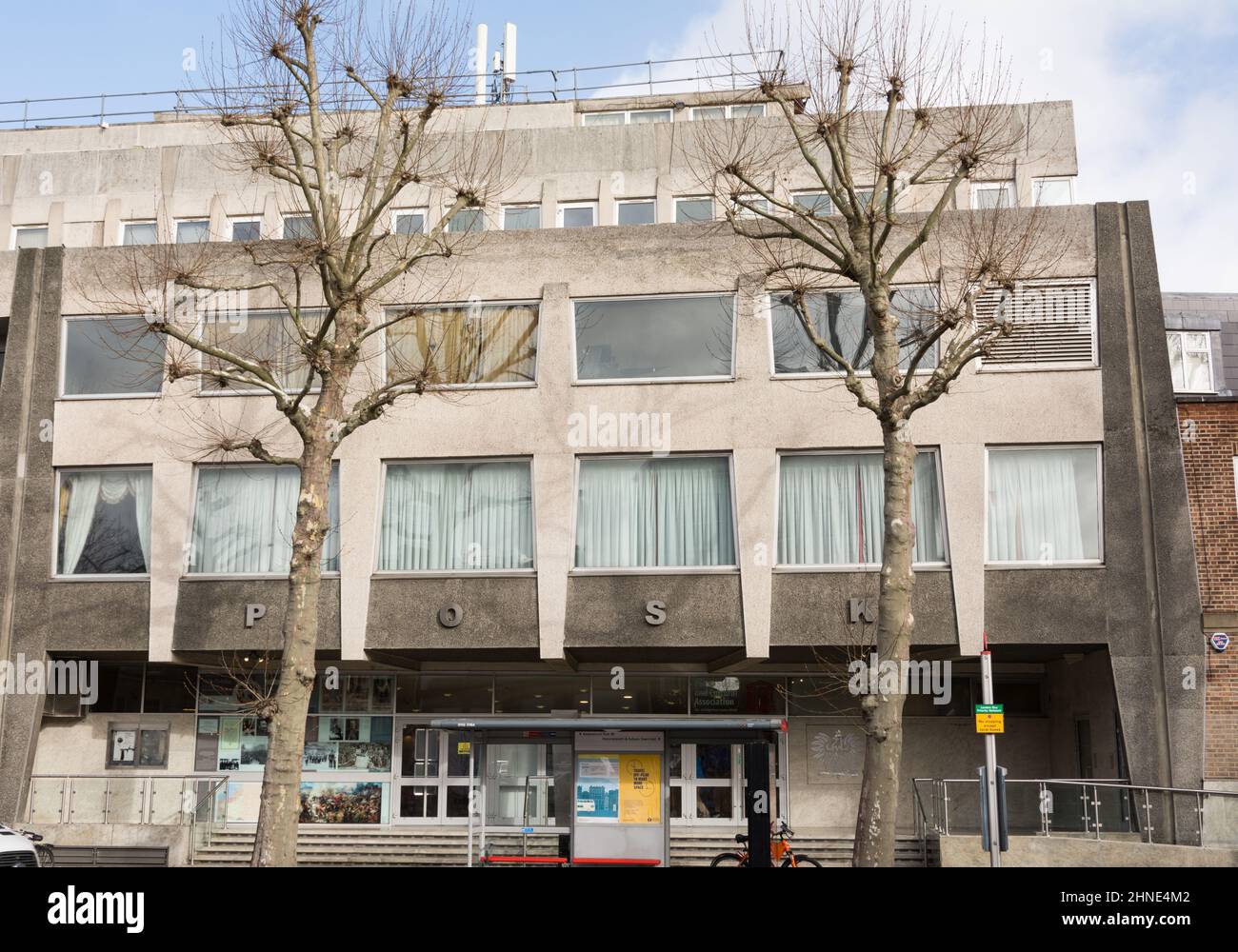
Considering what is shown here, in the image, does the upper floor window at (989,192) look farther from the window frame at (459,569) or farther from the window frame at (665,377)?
the window frame at (459,569)

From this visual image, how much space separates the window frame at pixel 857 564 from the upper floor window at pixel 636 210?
7.59 metres

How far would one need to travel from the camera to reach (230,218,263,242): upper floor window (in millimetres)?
25844

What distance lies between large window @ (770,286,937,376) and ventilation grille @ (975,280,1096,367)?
3.35ft

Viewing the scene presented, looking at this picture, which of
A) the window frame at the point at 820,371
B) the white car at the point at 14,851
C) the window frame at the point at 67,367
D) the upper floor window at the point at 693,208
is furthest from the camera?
the upper floor window at the point at 693,208

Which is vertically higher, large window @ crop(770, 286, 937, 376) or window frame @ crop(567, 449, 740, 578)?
large window @ crop(770, 286, 937, 376)

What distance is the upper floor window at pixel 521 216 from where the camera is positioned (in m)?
25.0

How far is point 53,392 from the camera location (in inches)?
827

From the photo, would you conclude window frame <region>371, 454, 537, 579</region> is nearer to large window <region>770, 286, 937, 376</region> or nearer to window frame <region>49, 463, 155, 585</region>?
window frame <region>49, 463, 155, 585</region>

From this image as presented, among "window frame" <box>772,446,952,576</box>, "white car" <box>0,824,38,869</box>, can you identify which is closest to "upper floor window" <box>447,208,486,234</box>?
"window frame" <box>772,446,952,576</box>

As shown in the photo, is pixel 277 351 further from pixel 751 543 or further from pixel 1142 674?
pixel 1142 674

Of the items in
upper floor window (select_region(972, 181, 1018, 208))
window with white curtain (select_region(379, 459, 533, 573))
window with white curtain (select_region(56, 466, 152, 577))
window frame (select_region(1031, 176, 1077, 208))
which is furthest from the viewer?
window frame (select_region(1031, 176, 1077, 208))

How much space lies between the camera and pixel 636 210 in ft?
81.9

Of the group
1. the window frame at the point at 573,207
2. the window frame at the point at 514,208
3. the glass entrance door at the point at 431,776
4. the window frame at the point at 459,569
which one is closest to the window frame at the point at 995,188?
the window frame at the point at 573,207
